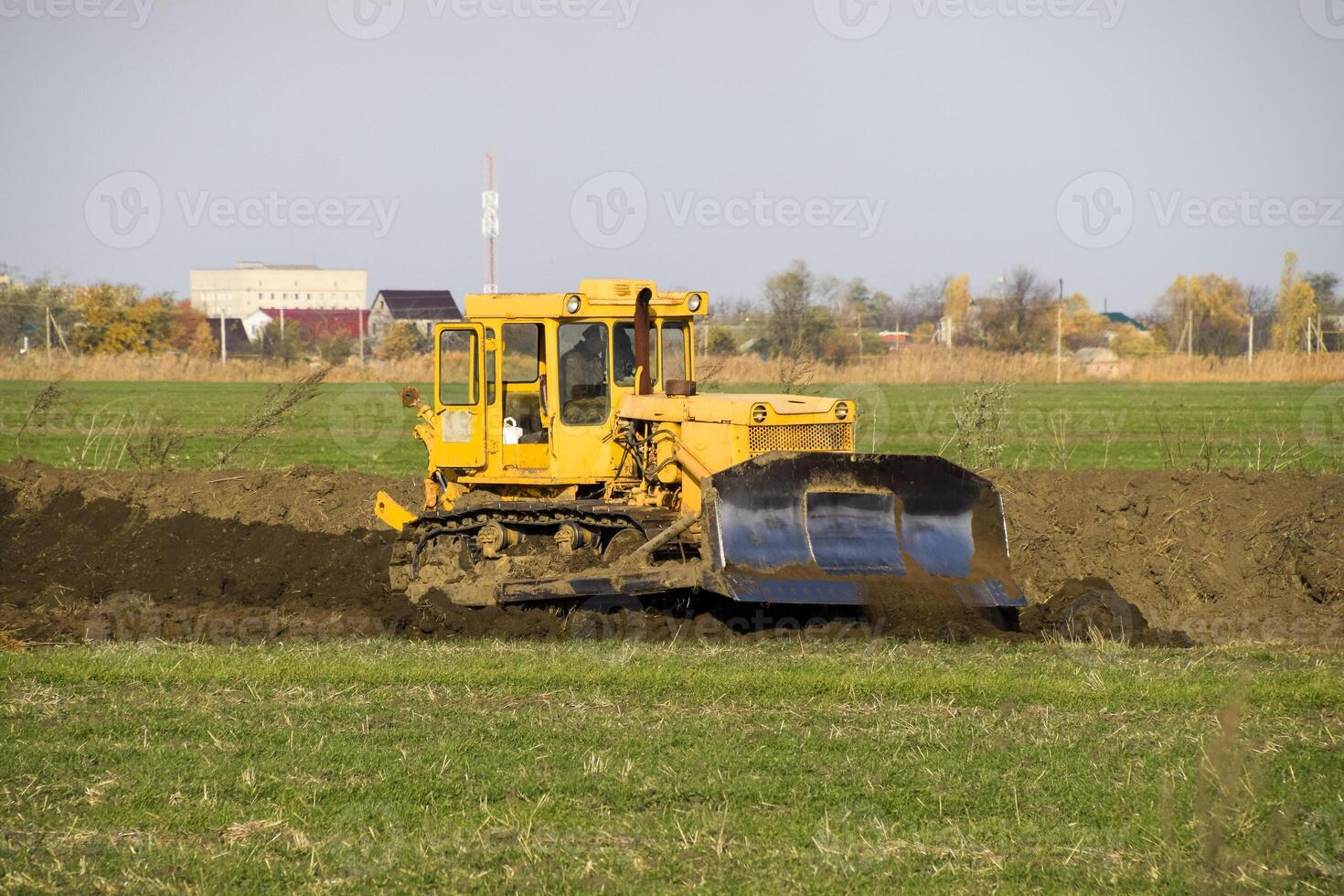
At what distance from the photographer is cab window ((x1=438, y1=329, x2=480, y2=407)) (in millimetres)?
12867

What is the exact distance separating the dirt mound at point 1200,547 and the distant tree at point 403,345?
115 ft

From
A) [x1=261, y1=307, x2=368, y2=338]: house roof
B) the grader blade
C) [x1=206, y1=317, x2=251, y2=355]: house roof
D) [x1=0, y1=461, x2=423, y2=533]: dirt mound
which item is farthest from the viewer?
[x1=206, y1=317, x2=251, y2=355]: house roof

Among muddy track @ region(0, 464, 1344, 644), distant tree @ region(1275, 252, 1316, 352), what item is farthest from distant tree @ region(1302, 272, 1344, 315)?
muddy track @ region(0, 464, 1344, 644)

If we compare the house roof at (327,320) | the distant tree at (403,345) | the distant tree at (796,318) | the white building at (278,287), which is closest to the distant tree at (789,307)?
the distant tree at (796,318)

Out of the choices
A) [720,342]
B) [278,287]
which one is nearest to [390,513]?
[720,342]

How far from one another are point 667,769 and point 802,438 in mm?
4582

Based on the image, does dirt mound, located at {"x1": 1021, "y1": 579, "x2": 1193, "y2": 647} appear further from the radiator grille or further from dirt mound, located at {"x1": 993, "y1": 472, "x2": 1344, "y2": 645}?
the radiator grille

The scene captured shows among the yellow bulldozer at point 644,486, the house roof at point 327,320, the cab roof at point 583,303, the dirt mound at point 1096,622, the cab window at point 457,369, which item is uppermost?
the house roof at point 327,320

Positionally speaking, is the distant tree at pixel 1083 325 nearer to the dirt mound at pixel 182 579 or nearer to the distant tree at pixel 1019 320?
the distant tree at pixel 1019 320

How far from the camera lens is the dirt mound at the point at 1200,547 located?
13.2 meters

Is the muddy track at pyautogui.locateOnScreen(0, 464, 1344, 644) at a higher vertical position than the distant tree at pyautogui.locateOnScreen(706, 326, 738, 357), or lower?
lower

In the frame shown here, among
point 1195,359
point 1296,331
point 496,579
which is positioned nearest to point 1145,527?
point 496,579

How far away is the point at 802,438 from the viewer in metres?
11.5

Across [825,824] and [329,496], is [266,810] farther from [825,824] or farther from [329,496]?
[329,496]
